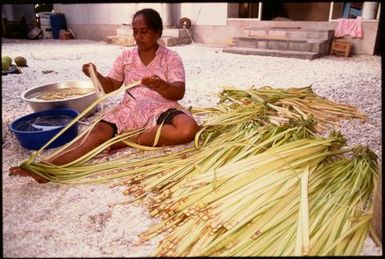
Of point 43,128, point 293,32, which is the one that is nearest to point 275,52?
point 293,32

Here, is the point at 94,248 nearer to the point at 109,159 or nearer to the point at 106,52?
the point at 109,159

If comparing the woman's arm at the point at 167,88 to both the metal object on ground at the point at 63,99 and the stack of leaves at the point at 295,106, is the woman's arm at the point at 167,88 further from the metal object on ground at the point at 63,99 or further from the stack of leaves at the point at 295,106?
the metal object on ground at the point at 63,99

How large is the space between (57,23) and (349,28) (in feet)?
33.5

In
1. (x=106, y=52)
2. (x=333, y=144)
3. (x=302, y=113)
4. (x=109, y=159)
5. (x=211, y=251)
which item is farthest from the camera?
(x=106, y=52)

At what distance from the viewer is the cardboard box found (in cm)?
693

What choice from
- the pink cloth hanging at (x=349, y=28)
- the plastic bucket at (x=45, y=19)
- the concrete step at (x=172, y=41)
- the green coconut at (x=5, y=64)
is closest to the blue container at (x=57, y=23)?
the plastic bucket at (x=45, y=19)

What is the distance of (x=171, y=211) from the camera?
169 cm

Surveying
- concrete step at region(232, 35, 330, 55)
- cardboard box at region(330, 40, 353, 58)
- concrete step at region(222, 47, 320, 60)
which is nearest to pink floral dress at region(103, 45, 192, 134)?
concrete step at region(222, 47, 320, 60)

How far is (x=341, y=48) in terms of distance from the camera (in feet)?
23.1

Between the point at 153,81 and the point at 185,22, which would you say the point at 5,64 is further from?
the point at 185,22

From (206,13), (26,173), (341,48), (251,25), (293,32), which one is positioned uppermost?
(206,13)

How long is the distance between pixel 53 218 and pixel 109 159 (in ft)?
2.42

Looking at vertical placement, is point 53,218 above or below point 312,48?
below

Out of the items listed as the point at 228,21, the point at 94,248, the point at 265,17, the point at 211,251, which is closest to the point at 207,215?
the point at 211,251
